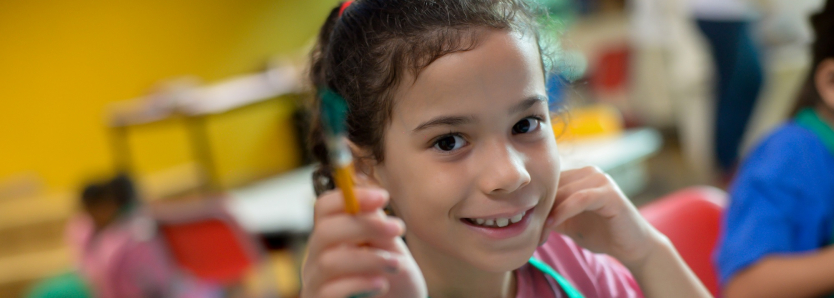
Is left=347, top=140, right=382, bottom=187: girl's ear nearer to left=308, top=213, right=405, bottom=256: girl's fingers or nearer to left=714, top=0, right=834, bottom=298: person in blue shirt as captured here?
left=308, top=213, right=405, bottom=256: girl's fingers

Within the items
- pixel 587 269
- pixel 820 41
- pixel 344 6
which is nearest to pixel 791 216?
pixel 820 41

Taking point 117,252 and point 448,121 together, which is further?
point 117,252

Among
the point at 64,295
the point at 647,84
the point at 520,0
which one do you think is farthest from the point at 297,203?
the point at 647,84

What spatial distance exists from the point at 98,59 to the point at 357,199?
5.24 metres

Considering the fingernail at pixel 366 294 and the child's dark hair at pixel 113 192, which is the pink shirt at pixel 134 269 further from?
the fingernail at pixel 366 294

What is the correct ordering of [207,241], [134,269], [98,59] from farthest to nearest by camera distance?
[98,59]
[134,269]
[207,241]

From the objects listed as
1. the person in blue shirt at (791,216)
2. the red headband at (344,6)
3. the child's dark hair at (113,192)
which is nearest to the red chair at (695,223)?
the person in blue shirt at (791,216)

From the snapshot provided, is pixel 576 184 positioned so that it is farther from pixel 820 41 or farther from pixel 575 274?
pixel 820 41

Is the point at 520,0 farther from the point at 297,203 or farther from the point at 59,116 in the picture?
the point at 59,116

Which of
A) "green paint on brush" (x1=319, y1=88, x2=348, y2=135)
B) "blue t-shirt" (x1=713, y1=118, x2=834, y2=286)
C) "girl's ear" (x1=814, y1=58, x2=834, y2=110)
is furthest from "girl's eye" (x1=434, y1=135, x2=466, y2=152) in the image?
"girl's ear" (x1=814, y1=58, x2=834, y2=110)

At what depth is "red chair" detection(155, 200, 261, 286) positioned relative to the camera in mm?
2113

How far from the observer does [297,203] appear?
267 cm

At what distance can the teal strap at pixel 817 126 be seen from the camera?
35.5 inches

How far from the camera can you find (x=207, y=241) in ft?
7.09
